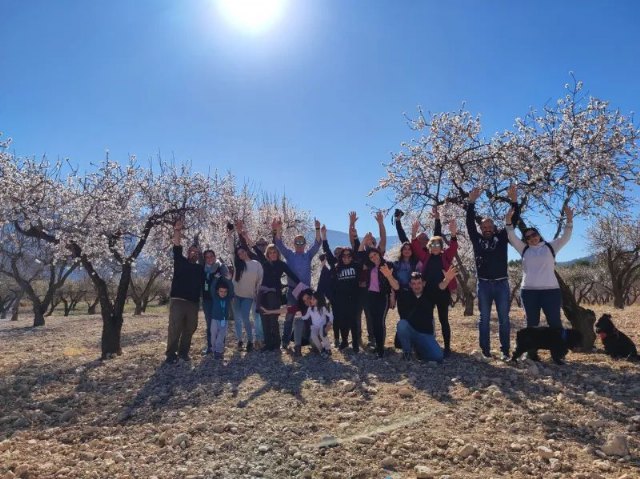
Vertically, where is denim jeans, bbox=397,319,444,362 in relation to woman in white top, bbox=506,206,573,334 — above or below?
below

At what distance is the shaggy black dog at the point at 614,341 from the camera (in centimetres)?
749

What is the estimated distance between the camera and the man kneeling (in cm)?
751

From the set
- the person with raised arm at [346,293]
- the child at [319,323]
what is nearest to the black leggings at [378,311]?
the person with raised arm at [346,293]

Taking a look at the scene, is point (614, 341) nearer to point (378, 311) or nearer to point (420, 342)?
point (420, 342)

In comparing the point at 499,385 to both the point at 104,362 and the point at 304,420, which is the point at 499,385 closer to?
the point at 304,420

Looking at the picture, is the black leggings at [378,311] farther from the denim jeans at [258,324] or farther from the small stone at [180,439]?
the small stone at [180,439]

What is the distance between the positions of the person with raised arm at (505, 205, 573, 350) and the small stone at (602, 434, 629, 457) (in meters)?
2.98

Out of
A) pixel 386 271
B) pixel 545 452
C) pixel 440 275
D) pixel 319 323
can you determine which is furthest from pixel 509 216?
pixel 545 452

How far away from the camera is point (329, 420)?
202 inches

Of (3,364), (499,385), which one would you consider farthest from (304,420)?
(3,364)

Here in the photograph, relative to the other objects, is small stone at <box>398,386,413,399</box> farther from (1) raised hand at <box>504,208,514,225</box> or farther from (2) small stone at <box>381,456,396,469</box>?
(1) raised hand at <box>504,208,514,225</box>

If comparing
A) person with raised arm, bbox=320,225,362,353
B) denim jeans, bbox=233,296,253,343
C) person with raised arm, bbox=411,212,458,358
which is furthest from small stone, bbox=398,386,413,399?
denim jeans, bbox=233,296,253,343

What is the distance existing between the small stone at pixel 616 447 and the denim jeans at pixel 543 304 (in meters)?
2.98

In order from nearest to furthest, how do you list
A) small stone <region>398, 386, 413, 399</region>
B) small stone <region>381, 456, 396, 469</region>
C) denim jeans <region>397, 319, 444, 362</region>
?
small stone <region>381, 456, 396, 469</region> → small stone <region>398, 386, 413, 399</region> → denim jeans <region>397, 319, 444, 362</region>
